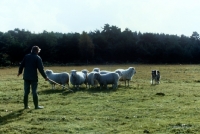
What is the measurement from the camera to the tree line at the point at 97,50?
80750 millimetres

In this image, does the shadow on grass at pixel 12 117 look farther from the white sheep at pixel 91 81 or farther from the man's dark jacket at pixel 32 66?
the white sheep at pixel 91 81

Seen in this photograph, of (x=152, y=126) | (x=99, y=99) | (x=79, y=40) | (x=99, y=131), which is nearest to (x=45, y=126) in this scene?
(x=99, y=131)

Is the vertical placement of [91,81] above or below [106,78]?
below

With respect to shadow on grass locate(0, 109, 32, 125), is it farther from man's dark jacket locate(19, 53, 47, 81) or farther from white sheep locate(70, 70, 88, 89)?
white sheep locate(70, 70, 88, 89)

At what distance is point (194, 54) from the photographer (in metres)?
83.1

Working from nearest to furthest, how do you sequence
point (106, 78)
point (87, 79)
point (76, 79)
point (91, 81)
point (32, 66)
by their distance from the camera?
point (32, 66) → point (76, 79) → point (106, 78) → point (91, 81) → point (87, 79)

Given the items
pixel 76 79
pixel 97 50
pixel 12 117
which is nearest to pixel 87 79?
pixel 76 79

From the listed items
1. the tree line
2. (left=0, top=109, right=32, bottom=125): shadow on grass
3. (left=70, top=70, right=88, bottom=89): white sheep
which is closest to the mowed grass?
(left=0, top=109, right=32, bottom=125): shadow on grass

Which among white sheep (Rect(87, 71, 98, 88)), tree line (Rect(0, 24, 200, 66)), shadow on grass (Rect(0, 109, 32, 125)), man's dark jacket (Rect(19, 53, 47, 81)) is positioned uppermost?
tree line (Rect(0, 24, 200, 66))

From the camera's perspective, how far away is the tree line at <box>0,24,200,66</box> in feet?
265

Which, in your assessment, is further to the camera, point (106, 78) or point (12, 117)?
point (106, 78)

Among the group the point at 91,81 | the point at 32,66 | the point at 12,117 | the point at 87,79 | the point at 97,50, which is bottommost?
the point at 12,117

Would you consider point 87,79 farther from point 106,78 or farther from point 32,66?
point 32,66

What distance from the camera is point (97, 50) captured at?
83688mm
